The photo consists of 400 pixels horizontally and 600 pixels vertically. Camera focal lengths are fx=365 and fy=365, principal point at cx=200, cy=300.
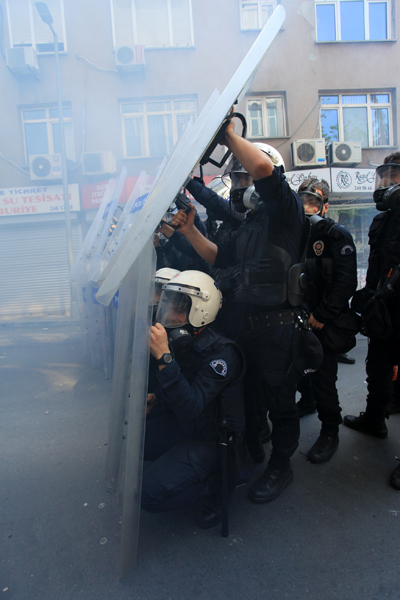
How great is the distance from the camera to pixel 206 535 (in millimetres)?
1614

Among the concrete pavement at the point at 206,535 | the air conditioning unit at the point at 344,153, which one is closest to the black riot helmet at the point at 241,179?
the concrete pavement at the point at 206,535

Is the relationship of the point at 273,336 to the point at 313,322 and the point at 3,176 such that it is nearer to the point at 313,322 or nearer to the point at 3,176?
the point at 313,322

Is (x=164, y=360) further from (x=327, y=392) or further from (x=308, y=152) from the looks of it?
(x=308, y=152)

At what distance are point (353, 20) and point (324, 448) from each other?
10.8 m

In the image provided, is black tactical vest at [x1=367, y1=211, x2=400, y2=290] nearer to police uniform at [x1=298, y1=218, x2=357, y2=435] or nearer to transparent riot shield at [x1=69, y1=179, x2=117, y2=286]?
police uniform at [x1=298, y1=218, x2=357, y2=435]

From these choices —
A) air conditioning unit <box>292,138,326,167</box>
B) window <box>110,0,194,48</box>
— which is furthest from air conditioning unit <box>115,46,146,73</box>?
air conditioning unit <box>292,138,326,167</box>

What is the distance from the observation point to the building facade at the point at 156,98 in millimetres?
7820

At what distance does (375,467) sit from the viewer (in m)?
2.07

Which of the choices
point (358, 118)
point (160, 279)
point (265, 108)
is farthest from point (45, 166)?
point (160, 279)

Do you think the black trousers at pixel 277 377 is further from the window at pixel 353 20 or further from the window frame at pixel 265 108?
the window at pixel 353 20

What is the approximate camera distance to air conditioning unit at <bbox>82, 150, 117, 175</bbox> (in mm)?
8711

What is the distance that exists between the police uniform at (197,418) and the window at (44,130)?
28.9 ft

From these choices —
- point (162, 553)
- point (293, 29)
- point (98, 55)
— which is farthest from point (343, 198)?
point (162, 553)

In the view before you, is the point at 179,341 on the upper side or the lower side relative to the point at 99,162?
lower
